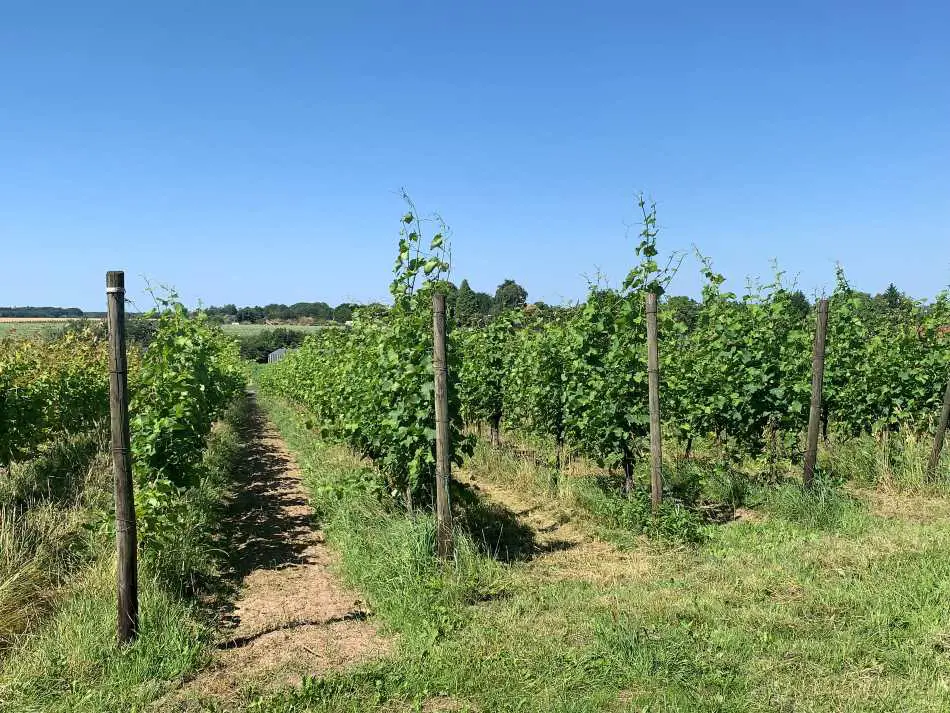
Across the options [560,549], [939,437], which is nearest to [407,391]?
[560,549]

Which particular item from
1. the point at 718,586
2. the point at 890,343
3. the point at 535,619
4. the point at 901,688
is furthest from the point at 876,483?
the point at 535,619

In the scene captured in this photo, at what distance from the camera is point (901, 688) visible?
3.15 metres

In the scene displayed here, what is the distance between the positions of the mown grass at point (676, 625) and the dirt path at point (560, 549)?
55 mm

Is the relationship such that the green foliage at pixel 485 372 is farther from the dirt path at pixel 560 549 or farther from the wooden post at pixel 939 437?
the wooden post at pixel 939 437

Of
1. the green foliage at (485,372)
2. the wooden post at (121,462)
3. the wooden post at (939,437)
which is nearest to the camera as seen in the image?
the wooden post at (121,462)

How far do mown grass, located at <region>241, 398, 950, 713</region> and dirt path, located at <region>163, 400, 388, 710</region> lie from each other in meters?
0.24

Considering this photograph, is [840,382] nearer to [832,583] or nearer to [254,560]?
[832,583]

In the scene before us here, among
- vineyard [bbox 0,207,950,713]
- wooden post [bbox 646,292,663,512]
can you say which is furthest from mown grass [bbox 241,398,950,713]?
wooden post [bbox 646,292,663,512]

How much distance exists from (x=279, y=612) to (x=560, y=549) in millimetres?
2636

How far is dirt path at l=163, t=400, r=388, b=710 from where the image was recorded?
3787 mm

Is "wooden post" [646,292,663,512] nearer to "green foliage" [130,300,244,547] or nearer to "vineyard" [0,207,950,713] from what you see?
"vineyard" [0,207,950,713]

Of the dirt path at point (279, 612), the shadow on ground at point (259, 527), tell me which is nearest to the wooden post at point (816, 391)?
the dirt path at point (279, 612)

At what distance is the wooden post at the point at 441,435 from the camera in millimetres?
5152

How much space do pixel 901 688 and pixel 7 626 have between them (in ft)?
17.8
